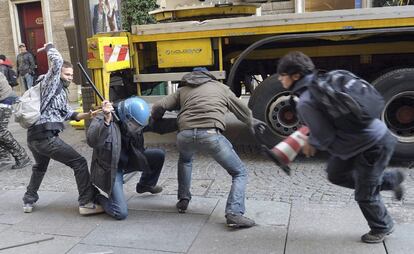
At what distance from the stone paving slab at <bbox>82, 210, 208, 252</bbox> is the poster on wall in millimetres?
3704

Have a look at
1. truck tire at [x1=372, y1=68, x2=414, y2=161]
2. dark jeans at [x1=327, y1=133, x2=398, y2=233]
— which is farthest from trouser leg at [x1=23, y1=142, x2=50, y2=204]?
truck tire at [x1=372, y1=68, x2=414, y2=161]

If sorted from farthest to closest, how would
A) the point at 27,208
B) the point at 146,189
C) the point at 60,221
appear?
the point at 146,189, the point at 27,208, the point at 60,221

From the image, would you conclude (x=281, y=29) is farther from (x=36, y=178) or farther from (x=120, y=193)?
(x=36, y=178)

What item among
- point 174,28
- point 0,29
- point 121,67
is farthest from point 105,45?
point 0,29

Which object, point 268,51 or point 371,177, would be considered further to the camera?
point 268,51

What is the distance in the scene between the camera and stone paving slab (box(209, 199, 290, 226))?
13.7ft

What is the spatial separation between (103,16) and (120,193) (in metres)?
3.79

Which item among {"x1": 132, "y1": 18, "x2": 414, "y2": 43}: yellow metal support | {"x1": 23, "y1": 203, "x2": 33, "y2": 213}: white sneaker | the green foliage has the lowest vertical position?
{"x1": 23, "y1": 203, "x2": 33, "y2": 213}: white sneaker

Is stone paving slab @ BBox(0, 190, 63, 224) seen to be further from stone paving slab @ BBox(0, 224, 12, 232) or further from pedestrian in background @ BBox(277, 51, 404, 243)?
pedestrian in background @ BBox(277, 51, 404, 243)

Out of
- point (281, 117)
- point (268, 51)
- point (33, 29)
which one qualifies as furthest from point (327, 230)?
point (33, 29)

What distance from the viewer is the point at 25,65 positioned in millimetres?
13672

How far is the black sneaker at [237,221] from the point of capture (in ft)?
13.2

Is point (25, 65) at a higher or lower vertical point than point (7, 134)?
higher

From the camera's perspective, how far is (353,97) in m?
3.18
